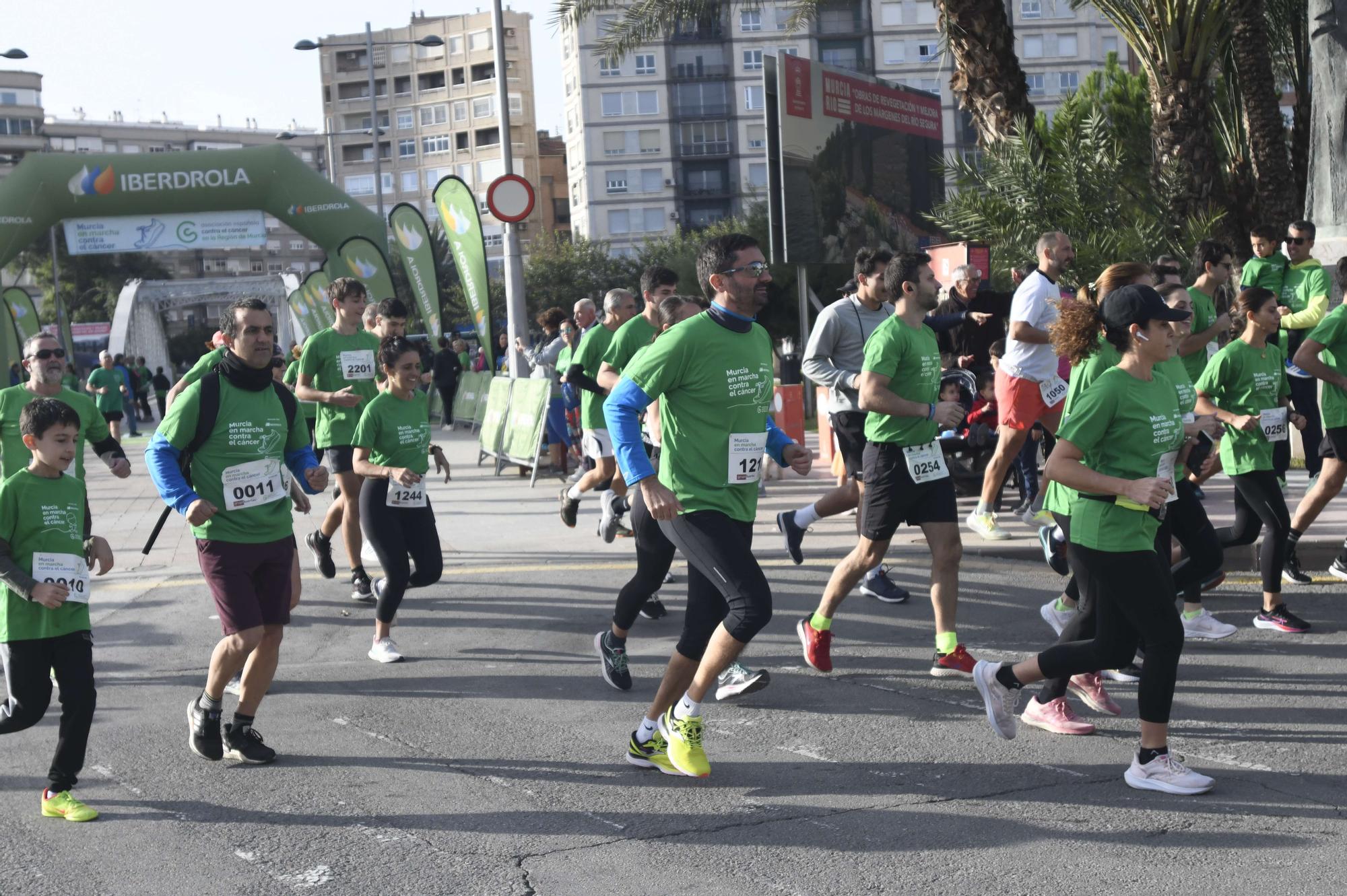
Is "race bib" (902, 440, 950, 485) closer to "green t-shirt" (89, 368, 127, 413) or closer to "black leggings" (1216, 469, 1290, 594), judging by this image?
"black leggings" (1216, 469, 1290, 594)

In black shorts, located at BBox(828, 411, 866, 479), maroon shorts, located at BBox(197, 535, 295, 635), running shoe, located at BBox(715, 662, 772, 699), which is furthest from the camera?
black shorts, located at BBox(828, 411, 866, 479)

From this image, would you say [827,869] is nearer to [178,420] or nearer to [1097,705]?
[1097,705]

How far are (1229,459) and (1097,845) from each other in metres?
3.59

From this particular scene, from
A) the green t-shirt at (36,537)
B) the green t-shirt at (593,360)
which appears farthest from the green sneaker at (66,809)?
the green t-shirt at (593,360)

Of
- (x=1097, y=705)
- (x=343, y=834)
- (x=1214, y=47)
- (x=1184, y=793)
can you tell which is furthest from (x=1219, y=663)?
(x=1214, y=47)

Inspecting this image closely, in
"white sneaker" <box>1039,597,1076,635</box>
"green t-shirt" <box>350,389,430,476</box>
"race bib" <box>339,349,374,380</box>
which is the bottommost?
"white sneaker" <box>1039,597,1076,635</box>

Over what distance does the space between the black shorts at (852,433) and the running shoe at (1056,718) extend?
237 centimetres

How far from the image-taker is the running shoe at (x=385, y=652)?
752cm

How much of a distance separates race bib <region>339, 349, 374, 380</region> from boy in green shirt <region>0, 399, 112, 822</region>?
3958mm

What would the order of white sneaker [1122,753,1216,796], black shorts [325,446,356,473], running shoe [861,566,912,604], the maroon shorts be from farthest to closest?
black shorts [325,446,356,473], running shoe [861,566,912,604], the maroon shorts, white sneaker [1122,753,1216,796]

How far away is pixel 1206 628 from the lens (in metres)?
7.27

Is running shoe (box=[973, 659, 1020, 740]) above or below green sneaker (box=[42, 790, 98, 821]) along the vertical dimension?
above

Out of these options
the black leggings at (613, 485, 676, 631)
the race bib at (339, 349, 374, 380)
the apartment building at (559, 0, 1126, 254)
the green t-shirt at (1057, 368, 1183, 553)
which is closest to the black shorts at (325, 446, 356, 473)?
the race bib at (339, 349, 374, 380)

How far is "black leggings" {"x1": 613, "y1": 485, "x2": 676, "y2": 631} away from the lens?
6.18m
